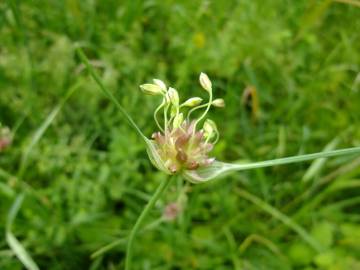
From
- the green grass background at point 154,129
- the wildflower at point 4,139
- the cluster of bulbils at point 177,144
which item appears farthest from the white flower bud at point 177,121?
the wildflower at point 4,139

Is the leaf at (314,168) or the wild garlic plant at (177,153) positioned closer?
the wild garlic plant at (177,153)

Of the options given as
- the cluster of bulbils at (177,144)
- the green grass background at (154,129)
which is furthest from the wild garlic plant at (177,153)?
the green grass background at (154,129)

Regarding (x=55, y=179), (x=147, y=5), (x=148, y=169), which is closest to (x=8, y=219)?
(x=55, y=179)

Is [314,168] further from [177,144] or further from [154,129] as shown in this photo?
[177,144]

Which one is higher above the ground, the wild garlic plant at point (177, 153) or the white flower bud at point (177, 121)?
the white flower bud at point (177, 121)

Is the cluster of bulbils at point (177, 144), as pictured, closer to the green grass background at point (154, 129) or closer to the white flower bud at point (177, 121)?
the white flower bud at point (177, 121)

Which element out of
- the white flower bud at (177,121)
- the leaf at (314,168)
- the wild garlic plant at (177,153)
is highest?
the white flower bud at (177,121)

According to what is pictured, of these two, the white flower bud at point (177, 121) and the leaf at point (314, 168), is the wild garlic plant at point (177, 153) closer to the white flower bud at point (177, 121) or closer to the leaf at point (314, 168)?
the white flower bud at point (177, 121)

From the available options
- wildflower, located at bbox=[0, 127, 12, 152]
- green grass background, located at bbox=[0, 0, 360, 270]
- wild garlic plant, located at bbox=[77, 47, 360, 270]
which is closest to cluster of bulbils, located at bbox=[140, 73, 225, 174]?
wild garlic plant, located at bbox=[77, 47, 360, 270]
